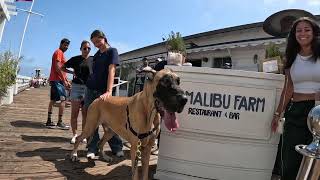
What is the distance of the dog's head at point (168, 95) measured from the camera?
14.4ft

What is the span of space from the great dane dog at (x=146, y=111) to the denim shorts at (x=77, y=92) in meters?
2.08

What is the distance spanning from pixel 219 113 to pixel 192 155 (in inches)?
25.8

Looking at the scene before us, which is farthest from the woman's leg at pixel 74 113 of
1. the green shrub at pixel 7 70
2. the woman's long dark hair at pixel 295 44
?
the green shrub at pixel 7 70

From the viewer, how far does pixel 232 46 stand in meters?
17.0

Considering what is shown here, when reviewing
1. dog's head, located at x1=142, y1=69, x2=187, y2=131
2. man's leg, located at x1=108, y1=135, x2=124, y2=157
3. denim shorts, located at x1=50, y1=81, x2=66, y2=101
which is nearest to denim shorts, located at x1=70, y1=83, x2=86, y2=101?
man's leg, located at x1=108, y1=135, x2=124, y2=157

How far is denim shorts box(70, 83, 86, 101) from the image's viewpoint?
8.25 metres

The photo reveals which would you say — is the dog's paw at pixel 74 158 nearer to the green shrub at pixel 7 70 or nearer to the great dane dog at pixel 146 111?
the great dane dog at pixel 146 111

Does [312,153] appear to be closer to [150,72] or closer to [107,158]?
[150,72]

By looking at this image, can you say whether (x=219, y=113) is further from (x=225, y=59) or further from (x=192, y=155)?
(x=225, y=59)

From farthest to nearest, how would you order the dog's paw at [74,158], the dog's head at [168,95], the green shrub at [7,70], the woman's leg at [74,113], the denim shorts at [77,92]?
the green shrub at [7,70] → the denim shorts at [77,92] → the woman's leg at [74,113] → the dog's paw at [74,158] → the dog's head at [168,95]

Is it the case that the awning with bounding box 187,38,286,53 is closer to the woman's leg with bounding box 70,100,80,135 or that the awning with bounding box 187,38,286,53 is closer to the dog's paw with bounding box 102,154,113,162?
the woman's leg with bounding box 70,100,80,135

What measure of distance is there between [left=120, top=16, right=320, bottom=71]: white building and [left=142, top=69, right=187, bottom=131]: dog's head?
376 inches

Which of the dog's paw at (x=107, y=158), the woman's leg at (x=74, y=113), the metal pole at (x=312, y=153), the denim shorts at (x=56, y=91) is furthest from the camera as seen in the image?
the denim shorts at (x=56, y=91)

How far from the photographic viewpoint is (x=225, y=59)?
18266 millimetres
